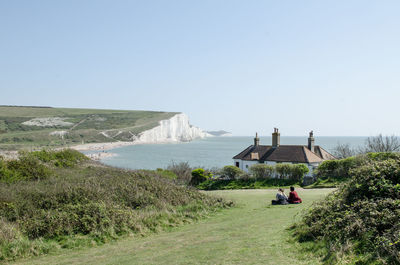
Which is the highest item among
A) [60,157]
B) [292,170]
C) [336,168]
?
[60,157]

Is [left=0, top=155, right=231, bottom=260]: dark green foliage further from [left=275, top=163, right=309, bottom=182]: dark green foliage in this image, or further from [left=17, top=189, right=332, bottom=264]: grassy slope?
[left=275, top=163, right=309, bottom=182]: dark green foliage

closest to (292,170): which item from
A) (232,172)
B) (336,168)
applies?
(336,168)

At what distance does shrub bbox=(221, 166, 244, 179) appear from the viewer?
103 ft

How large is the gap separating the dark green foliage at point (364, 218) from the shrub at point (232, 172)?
21797 mm

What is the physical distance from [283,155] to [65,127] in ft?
460

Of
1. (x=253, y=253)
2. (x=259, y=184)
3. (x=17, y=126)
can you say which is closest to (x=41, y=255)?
(x=253, y=253)

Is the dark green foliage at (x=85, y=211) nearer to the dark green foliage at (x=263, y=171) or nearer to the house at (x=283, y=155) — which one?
the dark green foliage at (x=263, y=171)

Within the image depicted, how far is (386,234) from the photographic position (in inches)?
243

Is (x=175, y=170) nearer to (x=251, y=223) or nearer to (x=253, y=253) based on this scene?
(x=251, y=223)

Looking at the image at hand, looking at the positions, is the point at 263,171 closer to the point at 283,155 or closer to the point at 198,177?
the point at 198,177

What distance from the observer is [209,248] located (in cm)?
799

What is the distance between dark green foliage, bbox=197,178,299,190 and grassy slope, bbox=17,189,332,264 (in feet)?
56.3

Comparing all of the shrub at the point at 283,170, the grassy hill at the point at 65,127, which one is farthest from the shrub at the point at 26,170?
the grassy hill at the point at 65,127

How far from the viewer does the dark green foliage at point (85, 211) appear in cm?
1000
